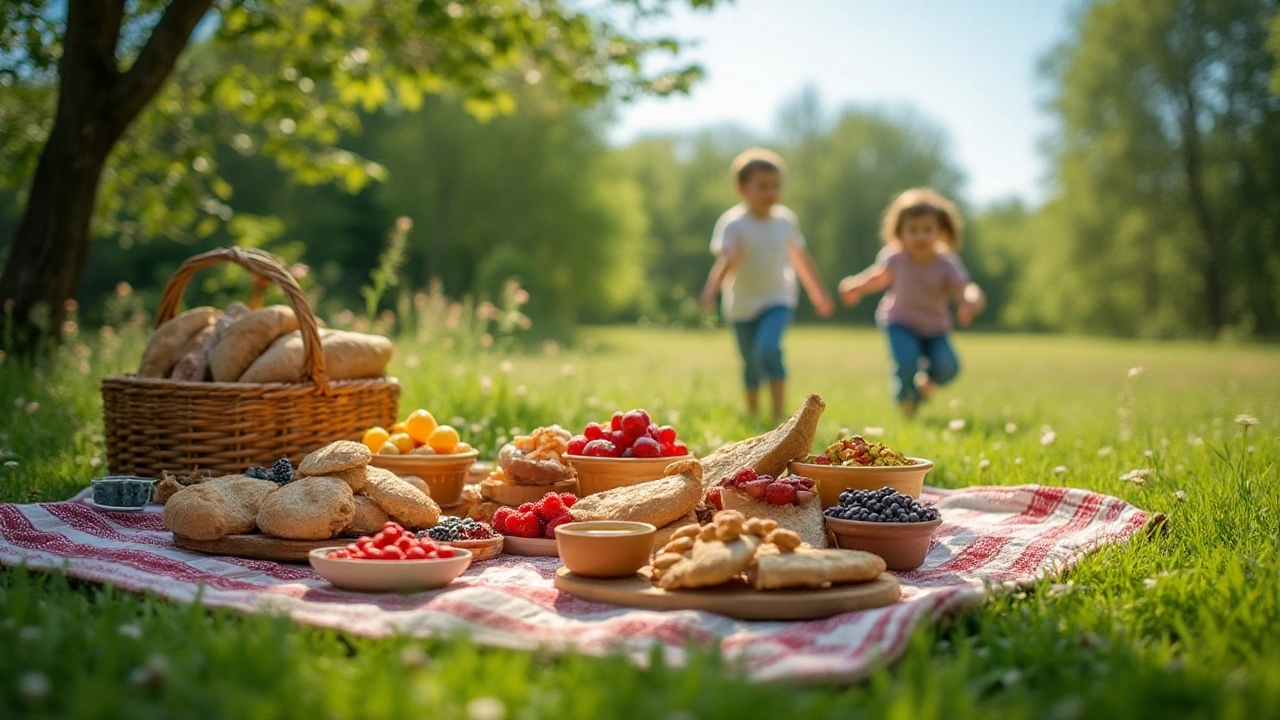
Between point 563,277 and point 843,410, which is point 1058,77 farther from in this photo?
point 843,410

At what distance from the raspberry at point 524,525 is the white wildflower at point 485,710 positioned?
2097 millimetres

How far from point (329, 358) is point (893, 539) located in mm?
3209

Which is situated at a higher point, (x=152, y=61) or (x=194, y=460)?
(x=152, y=61)

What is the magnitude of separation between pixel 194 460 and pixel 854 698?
3.90 meters

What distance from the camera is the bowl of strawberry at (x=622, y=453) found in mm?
4352

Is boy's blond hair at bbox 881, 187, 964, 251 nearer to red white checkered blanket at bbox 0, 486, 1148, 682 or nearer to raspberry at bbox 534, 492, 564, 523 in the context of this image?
red white checkered blanket at bbox 0, 486, 1148, 682

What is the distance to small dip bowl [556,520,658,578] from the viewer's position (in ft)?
11.0

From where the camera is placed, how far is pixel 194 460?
5.02m

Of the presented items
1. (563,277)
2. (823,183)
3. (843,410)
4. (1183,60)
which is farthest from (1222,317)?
(843,410)

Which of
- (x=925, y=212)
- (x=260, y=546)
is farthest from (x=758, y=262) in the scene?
(x=260, y=546)

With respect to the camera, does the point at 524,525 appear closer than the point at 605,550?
No

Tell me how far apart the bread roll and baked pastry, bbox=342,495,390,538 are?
139cm

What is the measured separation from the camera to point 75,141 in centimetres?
762

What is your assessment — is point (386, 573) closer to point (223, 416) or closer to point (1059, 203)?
point (223, 416)
